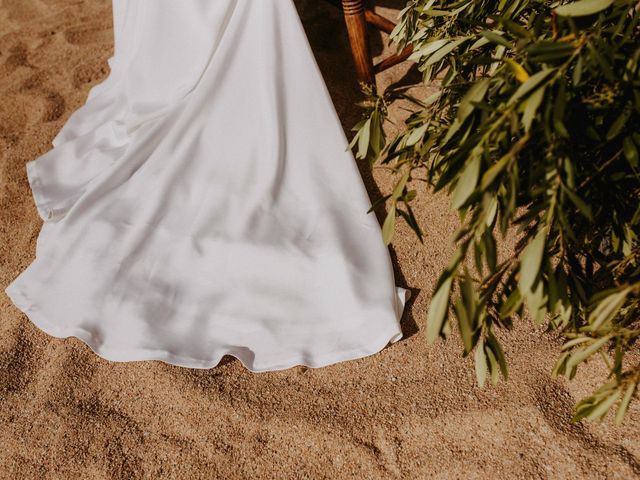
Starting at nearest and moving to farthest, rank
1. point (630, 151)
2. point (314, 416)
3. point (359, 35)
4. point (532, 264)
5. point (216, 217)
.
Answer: point (532, 264), point (630, 151), point (314, 416), point (216, 217), point (359, 35)

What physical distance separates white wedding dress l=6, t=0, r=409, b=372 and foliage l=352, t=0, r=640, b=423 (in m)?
0.55

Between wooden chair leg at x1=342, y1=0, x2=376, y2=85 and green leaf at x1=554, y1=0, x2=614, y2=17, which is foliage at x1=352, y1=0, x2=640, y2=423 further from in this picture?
wooden chair leg at x1=342, y1=0, x2=376, y2=85

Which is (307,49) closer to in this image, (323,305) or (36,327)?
(323,305)

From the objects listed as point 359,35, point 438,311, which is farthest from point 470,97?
point 359,35

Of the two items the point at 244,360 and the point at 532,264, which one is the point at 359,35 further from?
the point at 532,264

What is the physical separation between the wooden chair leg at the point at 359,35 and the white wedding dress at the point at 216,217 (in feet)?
0.80

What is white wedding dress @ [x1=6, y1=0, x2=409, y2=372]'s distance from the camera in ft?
5.15

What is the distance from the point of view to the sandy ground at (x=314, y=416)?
1.30 meters

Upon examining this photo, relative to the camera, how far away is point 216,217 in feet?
5.82

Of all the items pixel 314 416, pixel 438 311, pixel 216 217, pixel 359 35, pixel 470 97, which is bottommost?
pixel 314 416

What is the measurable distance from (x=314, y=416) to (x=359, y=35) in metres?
1.30

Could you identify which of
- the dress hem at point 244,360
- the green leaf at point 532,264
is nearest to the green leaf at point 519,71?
the green leaf at point 532,264

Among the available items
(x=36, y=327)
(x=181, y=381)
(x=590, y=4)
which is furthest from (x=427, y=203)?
(x=36, y=327)

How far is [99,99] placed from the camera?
7.57 ft
